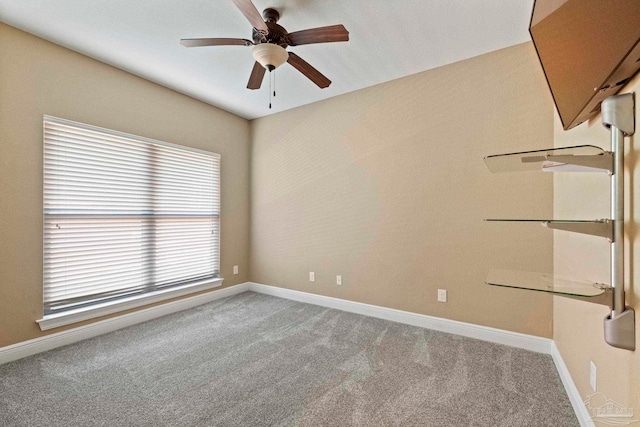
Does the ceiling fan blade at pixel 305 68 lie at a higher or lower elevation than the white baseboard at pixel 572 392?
higher

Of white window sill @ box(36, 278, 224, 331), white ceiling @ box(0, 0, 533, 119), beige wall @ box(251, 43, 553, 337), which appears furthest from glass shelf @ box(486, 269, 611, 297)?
white window sill @ box(36, 278, 224, 331)

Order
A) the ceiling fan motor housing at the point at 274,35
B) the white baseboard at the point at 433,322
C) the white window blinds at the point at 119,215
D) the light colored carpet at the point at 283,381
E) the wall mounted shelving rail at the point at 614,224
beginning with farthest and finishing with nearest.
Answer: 1. the white window blinds at the point at 119,215
2. the white baseboard at the point at 433,322
3. the ceiling fan motor housing at the point at 274,35
4. the light colored carpet at the point at 283,381
5. the wall mounted shelving rail at the point at 614,224

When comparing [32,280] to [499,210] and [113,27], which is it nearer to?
[113,27]

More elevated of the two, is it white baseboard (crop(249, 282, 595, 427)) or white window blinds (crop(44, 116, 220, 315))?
white window blinds (crop(44, 116, 220, 315))

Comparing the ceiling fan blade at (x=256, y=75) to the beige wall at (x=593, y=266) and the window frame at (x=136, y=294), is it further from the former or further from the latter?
the beige wall at (x=593, y=266)

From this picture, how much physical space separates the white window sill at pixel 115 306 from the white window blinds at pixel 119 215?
8 cm

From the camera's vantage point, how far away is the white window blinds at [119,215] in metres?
2.54

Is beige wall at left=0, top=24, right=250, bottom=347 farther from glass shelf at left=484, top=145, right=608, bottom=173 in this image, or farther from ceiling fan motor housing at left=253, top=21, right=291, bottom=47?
glass shelf at left=484, top=145, right=608, bottom=173

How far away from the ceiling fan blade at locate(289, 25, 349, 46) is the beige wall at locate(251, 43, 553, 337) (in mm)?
1412

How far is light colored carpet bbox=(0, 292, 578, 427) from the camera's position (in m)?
1.65

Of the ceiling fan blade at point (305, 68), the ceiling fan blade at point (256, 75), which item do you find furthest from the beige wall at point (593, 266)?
the ceiling fan blade at point (256, 75)

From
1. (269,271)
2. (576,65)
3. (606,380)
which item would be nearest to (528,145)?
(576,65)

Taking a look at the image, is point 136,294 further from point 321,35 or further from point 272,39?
point 321,35

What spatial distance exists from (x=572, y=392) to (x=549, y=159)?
1589 mm
